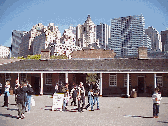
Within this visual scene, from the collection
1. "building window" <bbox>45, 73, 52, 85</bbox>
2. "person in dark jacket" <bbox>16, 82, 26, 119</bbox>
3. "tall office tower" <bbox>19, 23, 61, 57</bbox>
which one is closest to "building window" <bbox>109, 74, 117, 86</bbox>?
"building window" <bbox>45, 73, 52, 85</bbox>

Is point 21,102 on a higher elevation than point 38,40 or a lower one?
lower

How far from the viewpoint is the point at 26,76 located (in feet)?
102

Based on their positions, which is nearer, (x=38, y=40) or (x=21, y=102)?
(x=21, y=102)

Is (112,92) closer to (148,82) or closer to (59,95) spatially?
(148,82)

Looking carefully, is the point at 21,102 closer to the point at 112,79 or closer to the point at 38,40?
the point at 112,79

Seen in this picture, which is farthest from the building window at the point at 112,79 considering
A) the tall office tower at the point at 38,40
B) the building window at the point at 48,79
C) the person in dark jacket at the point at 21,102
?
the tall office tower at the point at 38,40

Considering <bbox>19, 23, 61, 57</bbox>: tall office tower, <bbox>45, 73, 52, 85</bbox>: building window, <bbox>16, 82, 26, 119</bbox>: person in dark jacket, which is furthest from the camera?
<bbox>19, 23, 61, 57</bbox>: tall office tower

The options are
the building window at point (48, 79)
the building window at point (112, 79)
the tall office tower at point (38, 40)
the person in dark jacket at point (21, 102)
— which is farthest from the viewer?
the tall office tower at point (38, 40)

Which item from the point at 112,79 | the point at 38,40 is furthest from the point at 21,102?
the point at 38,40

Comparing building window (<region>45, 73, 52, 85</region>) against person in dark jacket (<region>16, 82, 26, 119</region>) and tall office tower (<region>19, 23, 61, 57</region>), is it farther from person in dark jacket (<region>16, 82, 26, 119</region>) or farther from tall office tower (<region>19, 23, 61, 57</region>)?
tall office tower (<region>19, 23, 61, 57</region>)

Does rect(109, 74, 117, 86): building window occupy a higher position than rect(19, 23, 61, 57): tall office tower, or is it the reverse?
rect(19, 23, 61, 57): tall office tower

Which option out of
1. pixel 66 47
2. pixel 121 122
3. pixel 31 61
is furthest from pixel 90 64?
A: pixel 66 47

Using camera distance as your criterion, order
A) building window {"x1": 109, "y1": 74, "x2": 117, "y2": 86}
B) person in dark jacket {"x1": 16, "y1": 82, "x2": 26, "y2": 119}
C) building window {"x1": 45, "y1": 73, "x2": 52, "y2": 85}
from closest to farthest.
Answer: person in dark jacket {"x1": 16, "y1": 82, "x2": 26, "y2": 119} → building window {"x1": 109, "y1": 74, "x2": 117, "y2": 86} → building window {"x1": 45, "y1": 73, "x2": 52, "y2": 85}

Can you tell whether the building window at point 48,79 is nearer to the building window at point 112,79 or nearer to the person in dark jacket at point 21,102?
the building window at point 112,79
